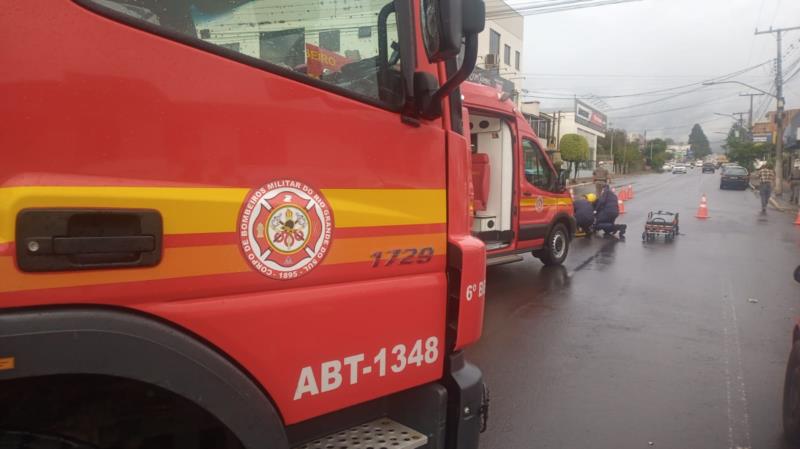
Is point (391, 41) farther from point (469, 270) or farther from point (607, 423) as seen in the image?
point (607, 423)

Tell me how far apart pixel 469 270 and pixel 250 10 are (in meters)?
1.33

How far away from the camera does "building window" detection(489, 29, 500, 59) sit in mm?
37094

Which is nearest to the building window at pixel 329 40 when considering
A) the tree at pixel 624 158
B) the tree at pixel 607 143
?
the tree at pixel 607 143

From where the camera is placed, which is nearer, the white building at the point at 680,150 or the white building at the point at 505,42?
the white building at the point at 505,42

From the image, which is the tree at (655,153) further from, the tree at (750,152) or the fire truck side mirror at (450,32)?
the fire truck side mirror at (450,32)

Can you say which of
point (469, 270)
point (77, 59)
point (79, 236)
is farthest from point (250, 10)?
point (469, 270)

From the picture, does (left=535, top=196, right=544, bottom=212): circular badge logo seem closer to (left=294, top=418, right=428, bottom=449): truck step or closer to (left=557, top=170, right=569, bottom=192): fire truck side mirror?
(left=557, top=170, right=569, bottom=192): fire truck side mirror

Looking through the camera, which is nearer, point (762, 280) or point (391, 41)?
point (391, 41)

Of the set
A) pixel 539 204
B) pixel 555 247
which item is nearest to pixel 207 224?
pixel 539 204

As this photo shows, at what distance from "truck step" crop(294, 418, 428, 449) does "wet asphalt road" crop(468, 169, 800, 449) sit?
5.29ft

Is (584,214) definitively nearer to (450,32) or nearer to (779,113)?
(450,32)

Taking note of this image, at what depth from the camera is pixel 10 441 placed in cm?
151

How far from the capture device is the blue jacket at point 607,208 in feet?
44.0

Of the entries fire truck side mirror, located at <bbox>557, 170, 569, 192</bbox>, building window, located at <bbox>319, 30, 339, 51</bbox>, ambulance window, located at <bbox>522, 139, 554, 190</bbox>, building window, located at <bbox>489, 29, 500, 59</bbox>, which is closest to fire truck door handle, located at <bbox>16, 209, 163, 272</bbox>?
building window, located at <bbox>319, 30, 339, 51</bbox>
